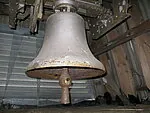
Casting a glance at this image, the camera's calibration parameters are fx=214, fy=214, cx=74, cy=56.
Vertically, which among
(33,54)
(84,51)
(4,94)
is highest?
(33,54)

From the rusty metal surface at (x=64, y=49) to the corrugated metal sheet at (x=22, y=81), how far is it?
329 millimetres

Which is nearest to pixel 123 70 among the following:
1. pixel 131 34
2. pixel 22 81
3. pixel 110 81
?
pixel 110 81

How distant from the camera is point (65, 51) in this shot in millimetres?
784

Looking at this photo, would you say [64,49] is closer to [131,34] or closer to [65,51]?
[65,51]

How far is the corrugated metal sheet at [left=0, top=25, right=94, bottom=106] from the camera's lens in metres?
1.25

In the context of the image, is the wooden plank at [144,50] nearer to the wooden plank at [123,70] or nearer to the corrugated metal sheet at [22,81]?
the wooden plank at [123,70]

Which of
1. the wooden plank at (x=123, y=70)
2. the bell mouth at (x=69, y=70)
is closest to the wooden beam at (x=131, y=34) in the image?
the wooden plank at (x=123, y=70)

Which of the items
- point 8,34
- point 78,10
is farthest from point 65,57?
point 8,34

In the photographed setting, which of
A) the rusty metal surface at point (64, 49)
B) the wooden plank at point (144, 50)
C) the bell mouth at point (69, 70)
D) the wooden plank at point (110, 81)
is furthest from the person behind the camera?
the wooden plank at point (110, 81)

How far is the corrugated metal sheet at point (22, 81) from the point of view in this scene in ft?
4.09

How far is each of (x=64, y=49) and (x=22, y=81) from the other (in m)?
0.59

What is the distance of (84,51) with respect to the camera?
32.7 inches

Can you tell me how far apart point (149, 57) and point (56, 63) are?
2.29ft

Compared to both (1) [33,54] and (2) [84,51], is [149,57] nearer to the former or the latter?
(2) [84,51]
